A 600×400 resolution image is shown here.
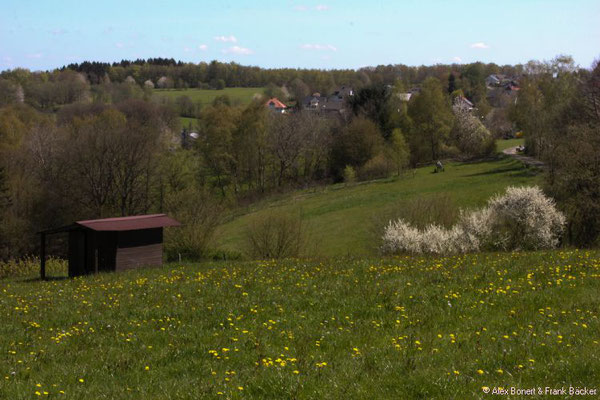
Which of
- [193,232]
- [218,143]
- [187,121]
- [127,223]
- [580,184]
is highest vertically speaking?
[187,121]

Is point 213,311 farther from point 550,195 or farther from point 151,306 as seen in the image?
point 550,195

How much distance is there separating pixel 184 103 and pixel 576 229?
114132 millimetres

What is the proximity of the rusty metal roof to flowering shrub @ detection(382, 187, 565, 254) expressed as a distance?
1222 cm

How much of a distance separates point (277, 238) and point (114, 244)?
10.5 m

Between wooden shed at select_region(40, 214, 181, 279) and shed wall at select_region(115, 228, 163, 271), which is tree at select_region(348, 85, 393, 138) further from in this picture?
wooden shed at select_region(40, 214, 181, 279)

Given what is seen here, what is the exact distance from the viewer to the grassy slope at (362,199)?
4544 centimetres

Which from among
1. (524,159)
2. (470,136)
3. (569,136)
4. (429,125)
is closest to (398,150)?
(429,125)

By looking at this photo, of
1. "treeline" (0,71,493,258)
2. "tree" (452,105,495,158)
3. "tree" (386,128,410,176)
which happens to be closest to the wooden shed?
"treeline" (0,71,493,258)

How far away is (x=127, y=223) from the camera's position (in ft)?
88.9

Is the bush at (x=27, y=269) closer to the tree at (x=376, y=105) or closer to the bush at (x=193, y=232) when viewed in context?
the bush at (x=193, y=232)

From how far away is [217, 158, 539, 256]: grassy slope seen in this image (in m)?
45.4

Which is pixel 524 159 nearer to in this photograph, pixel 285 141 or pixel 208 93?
pixel 285 141

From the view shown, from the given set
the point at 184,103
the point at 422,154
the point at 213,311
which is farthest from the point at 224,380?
the point at 184,103

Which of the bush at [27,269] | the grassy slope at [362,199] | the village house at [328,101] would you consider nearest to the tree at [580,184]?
the grassy slope at [362,199]
